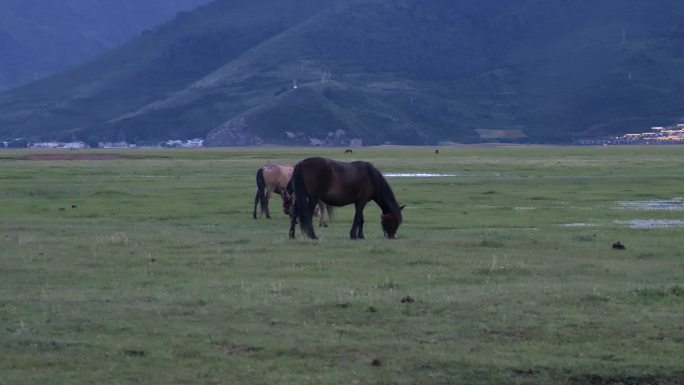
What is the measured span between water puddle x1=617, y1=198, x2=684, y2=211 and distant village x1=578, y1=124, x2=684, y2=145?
13315 cm

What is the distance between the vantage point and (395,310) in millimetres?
15781

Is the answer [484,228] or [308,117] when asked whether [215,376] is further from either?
[308,117]

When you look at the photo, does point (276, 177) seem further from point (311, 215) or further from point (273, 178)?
point (311, 215)

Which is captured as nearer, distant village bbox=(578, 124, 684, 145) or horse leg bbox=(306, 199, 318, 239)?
horse leg bbox=(306, 199, 318, 239)

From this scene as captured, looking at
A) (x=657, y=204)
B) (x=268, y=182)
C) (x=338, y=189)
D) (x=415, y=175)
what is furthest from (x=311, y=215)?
(x=415, y=175)

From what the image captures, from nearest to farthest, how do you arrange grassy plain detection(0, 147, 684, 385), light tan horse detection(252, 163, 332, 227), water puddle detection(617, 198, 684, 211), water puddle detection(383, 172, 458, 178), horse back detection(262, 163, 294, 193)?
grassy plain detection(0, 147, 684, 385) < light tan horse detection(252, 163, 332, 227) < horse back detection(262, 163, 294, 193) < water puddle detection(617, 198, 684, 211) < water puddle detection(383, 172, 458, 178)

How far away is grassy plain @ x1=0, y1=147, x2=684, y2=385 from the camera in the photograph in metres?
13.3

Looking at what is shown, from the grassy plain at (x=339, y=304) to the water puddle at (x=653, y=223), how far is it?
403 millimetres

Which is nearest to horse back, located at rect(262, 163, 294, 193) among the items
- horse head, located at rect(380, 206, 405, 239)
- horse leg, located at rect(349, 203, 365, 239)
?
horse head, located at rect(380, 206, 405, 239)

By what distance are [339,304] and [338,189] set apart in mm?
8857

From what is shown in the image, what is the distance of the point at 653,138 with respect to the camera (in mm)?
172750

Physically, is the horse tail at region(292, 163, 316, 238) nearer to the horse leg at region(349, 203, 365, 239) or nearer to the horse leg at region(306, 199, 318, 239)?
the horse leg at region(306, 199, 318, 239)

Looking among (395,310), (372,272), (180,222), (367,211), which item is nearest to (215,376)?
(395,310)

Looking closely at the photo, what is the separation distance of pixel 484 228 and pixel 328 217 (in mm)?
5255
